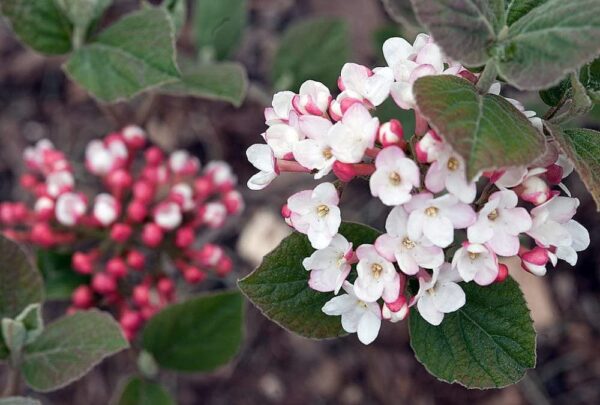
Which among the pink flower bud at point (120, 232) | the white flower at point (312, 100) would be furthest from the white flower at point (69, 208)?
the white flower at point (312, 100)

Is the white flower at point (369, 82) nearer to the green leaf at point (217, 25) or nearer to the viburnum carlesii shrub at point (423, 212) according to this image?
the viburnum carlesii shrub at point (423, 212)

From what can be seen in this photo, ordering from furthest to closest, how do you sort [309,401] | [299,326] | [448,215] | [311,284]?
1. [309,401]
2. [299,326]
3. [311,284]
4. [448,215]

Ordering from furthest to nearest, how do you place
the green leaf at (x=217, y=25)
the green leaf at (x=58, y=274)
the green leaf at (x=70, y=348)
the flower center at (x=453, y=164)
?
the green leaf at (x=217, y=25)
the green leaf at (x=58, y=274)
the green leaf at (x=70, y=348)
the flower center at (x=453, y=164)

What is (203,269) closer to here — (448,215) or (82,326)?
(82,326)

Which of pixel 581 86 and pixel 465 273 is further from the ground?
pixel 581 86

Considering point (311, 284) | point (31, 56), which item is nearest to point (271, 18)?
point (31, 56)

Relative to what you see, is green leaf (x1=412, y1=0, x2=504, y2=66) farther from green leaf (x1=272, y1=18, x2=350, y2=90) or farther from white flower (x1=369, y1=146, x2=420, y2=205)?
green leaf (x1=272, y1=18, x2=350, y2=90)

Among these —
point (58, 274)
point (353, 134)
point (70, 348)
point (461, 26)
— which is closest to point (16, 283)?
point (70, 348)
